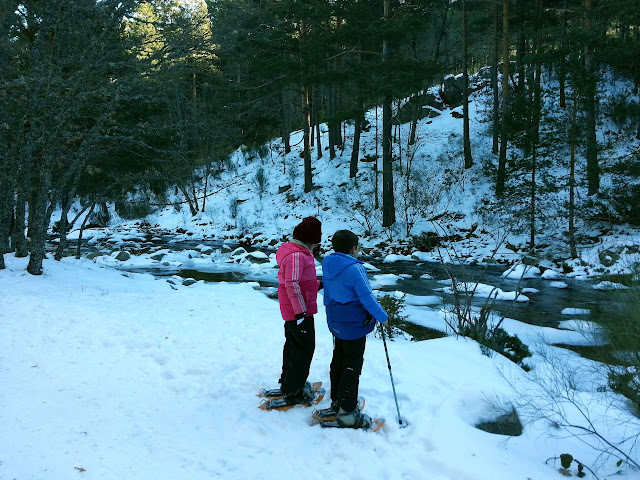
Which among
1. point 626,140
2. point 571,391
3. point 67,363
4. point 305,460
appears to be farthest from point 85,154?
point 626,140

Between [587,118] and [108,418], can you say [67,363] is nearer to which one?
[108,418]

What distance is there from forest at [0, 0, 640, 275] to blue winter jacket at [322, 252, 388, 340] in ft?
19.3

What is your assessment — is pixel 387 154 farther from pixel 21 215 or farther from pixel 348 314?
pixel 348 314

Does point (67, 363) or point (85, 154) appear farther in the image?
point (85, 154)

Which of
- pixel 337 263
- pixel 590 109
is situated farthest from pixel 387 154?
pixel 337 263

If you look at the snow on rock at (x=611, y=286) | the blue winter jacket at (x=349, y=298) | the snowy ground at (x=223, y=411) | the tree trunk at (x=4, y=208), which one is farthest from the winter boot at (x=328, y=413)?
the tree trunk at (x=4, y=208)

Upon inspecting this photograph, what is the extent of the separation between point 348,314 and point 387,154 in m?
15.3

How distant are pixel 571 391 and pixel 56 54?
359 inches

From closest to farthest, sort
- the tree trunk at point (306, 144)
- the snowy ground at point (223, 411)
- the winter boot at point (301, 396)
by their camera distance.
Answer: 1. the snowy ground at point (223, 411)
2. the winter boot at point (301, 396)
3. the tree trunk at point (306, 144)

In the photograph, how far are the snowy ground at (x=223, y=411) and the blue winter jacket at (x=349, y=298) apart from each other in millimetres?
793

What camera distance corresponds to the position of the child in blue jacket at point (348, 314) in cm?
316

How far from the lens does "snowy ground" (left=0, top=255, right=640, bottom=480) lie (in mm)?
2734

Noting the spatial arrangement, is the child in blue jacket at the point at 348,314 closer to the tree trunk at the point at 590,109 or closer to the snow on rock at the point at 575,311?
the snow on rock at the point at 575,311

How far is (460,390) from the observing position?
147 inches
